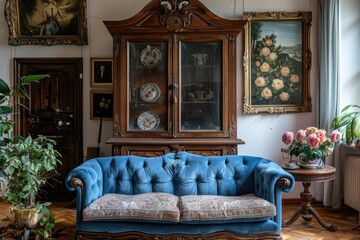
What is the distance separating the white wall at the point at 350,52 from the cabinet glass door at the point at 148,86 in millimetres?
2044

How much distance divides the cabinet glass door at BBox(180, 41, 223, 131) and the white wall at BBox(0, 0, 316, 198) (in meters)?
0.63

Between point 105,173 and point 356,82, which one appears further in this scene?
point 356,82

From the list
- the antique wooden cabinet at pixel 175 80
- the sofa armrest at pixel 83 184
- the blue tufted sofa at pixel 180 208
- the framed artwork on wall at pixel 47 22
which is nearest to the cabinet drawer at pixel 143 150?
the antique wooden cabinet at pixel 175 80

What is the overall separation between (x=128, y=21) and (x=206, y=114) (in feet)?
4.26

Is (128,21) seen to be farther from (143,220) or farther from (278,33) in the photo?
(143,220)

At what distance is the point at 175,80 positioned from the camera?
156 inches

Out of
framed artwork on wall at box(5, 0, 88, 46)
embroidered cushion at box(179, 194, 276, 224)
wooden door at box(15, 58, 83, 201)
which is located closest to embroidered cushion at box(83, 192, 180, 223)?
embroidered cushion at box(179, 194, 276, 224)

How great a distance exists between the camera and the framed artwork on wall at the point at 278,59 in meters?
4.46

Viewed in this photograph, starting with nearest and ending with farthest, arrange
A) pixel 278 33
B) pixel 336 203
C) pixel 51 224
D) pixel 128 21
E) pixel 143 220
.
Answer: pixel 143 220, pixel 51 224, pixel 128 21, pixel 336 203, pixel 278 33

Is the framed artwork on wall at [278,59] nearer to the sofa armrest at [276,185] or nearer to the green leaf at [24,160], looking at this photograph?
the sofa armrest at [276,185]

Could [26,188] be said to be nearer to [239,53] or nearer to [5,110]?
[5,110]

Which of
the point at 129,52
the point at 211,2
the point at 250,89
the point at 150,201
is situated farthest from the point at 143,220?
the point at 211,2

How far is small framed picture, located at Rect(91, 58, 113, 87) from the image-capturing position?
4.54 m

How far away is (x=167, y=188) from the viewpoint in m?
3.35
